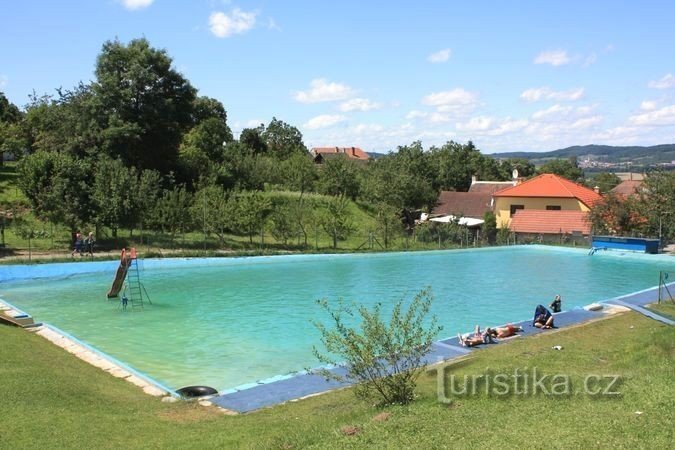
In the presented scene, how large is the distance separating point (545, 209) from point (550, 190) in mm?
1757

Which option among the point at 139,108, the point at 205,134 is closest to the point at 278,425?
the point at 139,108

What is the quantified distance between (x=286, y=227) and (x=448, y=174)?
39.8m

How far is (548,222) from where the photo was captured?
48.4 m

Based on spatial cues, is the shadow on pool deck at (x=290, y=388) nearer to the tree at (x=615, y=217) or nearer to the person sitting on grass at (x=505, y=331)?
the person sitting on grass at (x=505, y=331)

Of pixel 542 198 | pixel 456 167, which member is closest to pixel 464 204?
pixel 542 198

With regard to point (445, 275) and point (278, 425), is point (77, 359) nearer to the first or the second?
point (278, 425)

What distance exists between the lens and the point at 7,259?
27594 mm

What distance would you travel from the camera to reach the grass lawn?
269 inches

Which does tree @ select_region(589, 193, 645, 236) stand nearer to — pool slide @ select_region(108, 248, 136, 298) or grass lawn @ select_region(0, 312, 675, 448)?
grass lawn @ select_region(0, 312, 675, 448)

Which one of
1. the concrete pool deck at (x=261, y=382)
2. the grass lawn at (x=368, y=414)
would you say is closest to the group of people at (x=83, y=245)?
the concrete pool deck at (x=261, y=382)

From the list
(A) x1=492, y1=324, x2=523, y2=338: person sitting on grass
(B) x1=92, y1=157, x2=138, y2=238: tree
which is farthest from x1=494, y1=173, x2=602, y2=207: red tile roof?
(A) x1=492, y1=324, x2=523, y2=338: person sitting on grass

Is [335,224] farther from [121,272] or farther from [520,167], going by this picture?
[520,167]

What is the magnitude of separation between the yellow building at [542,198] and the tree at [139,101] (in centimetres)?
2861

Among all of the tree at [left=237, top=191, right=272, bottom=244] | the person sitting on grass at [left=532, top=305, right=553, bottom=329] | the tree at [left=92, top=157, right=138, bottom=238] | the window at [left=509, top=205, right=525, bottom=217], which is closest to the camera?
the person sitting on grass at [left=532, top=305, right=553, bottom=329]
